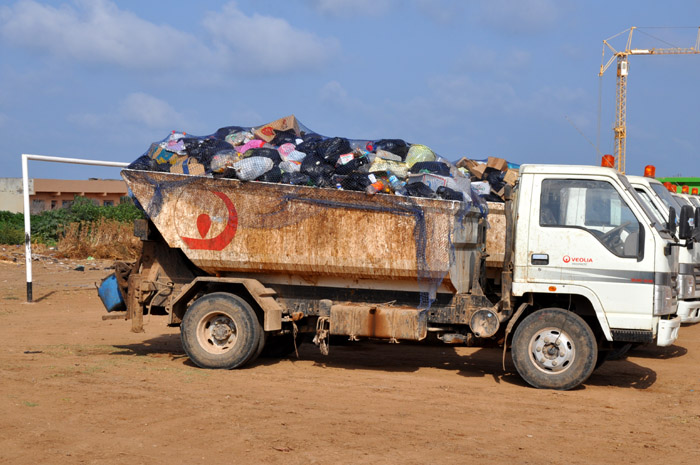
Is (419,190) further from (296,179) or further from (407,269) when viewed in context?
(296,179)

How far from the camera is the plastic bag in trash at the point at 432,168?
9438mm

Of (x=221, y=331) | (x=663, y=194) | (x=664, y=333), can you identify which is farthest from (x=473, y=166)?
(x=221, y=331)

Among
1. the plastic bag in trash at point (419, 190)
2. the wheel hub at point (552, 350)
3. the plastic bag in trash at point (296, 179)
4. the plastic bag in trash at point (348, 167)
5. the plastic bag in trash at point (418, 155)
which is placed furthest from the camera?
the plastic bag in trash at point (418, 155)

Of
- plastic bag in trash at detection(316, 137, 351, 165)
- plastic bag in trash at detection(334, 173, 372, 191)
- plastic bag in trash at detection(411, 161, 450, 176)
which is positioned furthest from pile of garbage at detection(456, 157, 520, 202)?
plastic bag in trash at detection(334, 173, 372, 191)

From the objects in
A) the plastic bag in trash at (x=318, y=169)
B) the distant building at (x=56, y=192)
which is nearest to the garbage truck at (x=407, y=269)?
the plastic bag in trash at (x=318, y=169)

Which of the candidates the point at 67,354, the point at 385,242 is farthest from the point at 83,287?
the point at 385,242

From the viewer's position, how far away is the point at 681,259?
9.40m

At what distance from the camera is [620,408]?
7852 millimetres

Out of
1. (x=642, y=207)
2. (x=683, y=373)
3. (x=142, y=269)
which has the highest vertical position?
(x=642, y=207)

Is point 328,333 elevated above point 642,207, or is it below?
below

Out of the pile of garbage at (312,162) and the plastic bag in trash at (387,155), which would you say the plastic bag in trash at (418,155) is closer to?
the pile of garbage at (312,162)

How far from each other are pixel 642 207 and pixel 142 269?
595 centimetres

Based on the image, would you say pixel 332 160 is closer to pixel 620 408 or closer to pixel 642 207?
pixel 642 207

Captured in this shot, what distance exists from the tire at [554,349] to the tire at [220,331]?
3.08 meters
